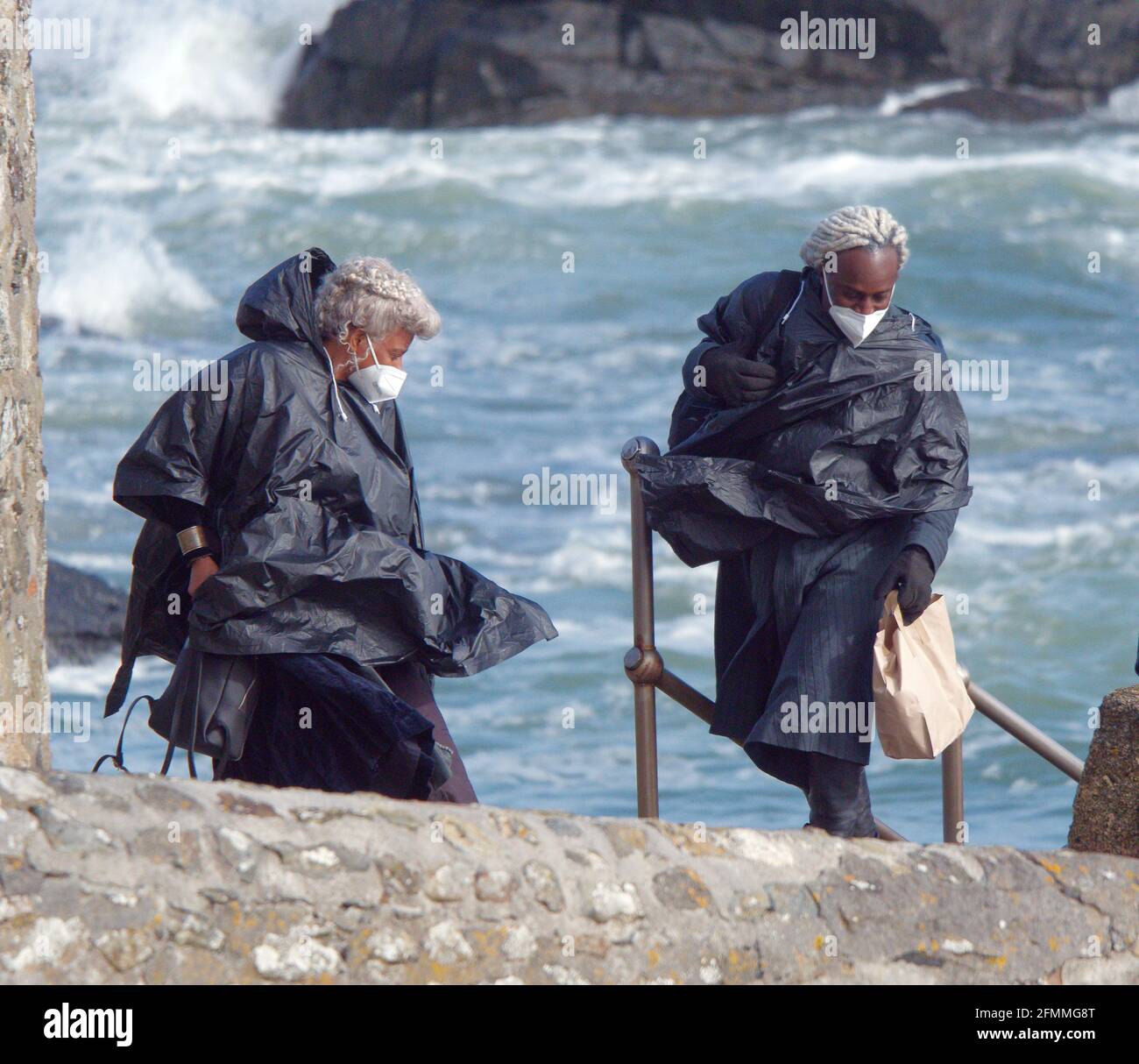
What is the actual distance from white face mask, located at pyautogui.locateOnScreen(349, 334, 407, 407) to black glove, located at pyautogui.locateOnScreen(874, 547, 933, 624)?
110 cm

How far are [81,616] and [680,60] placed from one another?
19567mm

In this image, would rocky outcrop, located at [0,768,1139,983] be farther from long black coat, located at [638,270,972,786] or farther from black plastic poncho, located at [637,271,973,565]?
black plastic poncho, located at [637,271,973,565]

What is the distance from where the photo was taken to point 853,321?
4008 mm

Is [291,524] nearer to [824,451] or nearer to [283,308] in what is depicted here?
[283,308]

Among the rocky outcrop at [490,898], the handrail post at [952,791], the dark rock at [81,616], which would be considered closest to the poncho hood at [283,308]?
the rocky outcrop at [490,898]

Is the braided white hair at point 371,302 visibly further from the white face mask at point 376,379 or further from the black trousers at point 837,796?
the black trousers at point 837,796

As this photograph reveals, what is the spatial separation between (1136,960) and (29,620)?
226 cm

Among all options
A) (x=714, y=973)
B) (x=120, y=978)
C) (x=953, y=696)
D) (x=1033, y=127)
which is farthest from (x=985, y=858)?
(x=1033, y=127)

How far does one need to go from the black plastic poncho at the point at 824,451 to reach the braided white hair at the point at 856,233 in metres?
0.17

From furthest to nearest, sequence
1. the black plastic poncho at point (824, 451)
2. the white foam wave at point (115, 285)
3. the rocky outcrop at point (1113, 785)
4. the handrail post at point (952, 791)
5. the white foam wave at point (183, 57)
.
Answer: the white foam wave at point (183, 57) < the white foam wave at point (115, 285) < the handrail post at point (952, 791) < the black plastic poncho at point (824, 451) < the rocky outcrop at point (1113, 785)

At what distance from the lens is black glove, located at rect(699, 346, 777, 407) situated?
404 centimetres

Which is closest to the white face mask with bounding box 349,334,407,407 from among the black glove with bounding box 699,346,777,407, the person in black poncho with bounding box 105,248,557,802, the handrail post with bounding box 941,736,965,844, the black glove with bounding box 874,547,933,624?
the person in black poncho with bounding box 105,248,557,802

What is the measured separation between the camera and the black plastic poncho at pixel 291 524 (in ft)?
12.3

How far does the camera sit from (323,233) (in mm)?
22531
